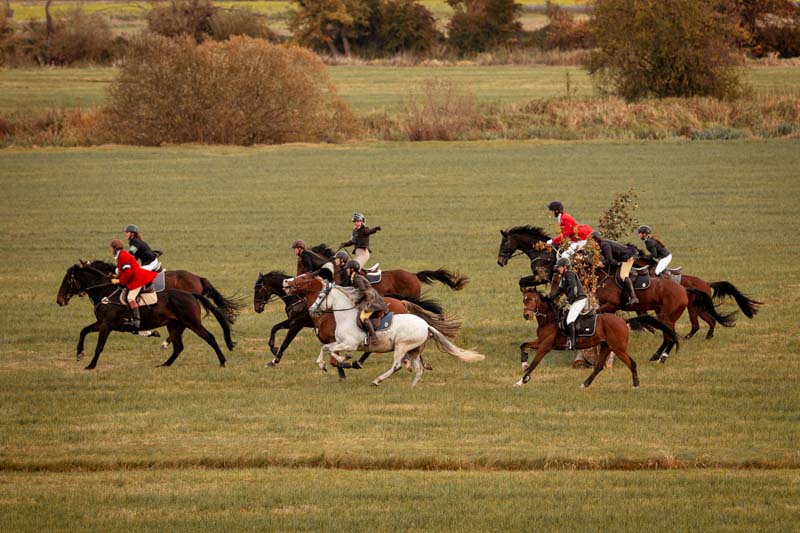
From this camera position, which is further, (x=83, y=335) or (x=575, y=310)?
(x=83, y=335)

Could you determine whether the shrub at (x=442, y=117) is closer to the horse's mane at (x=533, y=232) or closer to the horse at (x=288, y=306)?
the horse's mane at (x=533, y=232)

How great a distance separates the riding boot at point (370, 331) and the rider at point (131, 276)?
386 cm

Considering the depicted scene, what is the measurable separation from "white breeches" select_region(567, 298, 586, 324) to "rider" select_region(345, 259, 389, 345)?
8.96 feet

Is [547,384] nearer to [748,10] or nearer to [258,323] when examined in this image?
[258,323]

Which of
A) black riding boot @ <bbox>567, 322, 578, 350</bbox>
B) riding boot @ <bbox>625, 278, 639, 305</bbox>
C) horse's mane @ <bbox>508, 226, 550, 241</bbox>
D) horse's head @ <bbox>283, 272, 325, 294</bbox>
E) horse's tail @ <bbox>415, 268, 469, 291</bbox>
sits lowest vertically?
horse's tail @ <bbox>415, 268, 469, 291</bbox>

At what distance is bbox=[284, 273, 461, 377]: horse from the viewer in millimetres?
18094

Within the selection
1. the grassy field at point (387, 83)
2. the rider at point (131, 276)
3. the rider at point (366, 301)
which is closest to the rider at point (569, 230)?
the rider at point (366, 301)

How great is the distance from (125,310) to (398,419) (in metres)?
Result: 5.70

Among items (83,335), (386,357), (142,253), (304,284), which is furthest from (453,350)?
(83,335)

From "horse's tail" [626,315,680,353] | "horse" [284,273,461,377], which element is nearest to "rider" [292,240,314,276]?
"horse" [284,273,461,377]

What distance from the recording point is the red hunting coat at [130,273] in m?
18.7

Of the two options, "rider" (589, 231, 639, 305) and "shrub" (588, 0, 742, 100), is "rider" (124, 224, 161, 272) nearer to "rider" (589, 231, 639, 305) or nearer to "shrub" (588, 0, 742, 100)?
"rider" (589, 231, 639, 305)

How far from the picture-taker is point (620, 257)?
1967 cm

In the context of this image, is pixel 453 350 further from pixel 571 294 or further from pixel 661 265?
pixel 661 265
